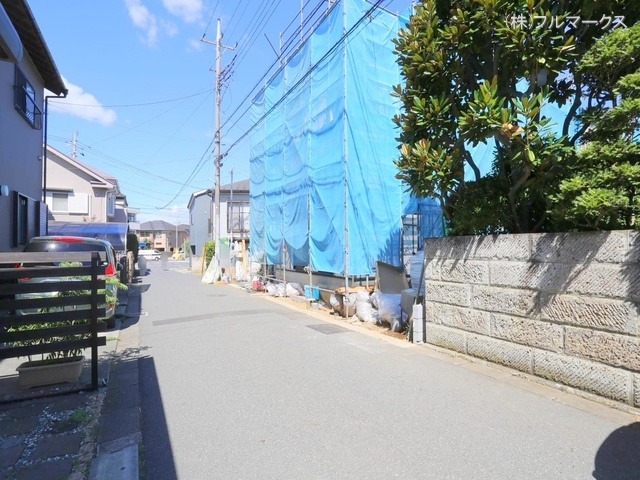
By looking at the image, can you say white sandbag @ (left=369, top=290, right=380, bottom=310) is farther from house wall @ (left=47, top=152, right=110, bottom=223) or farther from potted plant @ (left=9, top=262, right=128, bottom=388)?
house wall @ (left=47, top=152, right=110, bottom=223)

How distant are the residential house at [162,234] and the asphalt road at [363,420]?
64868 mm

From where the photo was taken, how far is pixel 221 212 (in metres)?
31.7

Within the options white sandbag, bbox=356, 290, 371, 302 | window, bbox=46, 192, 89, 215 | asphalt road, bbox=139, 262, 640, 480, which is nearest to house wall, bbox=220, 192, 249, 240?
window, bbox=46, 192, 89, 215

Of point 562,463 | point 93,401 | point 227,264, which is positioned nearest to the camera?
point 562,463

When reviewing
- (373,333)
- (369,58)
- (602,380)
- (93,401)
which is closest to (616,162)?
(602,380)

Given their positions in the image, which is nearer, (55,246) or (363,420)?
(363,420)

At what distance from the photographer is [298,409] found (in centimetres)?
382

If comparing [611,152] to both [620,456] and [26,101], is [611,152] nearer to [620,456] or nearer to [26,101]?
[620,456]

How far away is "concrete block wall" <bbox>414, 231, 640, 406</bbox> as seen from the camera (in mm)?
3615

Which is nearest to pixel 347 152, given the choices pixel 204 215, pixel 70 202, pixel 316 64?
pixel 316 64

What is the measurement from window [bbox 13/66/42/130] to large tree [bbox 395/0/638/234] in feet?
26.0

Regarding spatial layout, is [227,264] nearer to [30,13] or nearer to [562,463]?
[30,13]

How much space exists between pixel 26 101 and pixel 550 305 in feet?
36.0

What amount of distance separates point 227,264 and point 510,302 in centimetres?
1692
